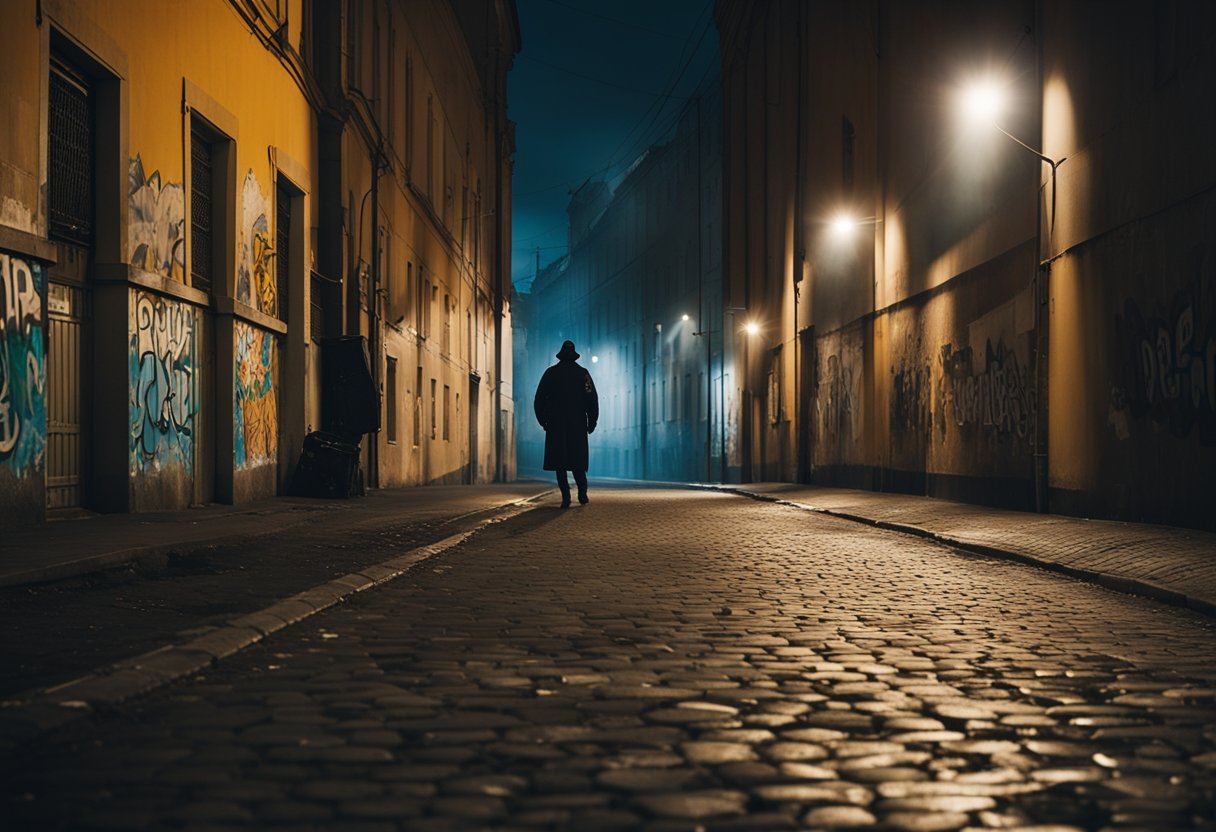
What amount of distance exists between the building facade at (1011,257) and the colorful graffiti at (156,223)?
946cm

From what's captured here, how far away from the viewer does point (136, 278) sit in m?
13.4

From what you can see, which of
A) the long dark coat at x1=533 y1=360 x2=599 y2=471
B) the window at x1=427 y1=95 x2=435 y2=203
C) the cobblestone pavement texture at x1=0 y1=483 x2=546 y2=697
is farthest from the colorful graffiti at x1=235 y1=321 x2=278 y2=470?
the window at x1=427 y1=95 x2=435 y2=203

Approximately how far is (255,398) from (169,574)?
358 inches

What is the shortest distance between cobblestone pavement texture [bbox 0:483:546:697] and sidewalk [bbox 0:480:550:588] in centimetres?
2

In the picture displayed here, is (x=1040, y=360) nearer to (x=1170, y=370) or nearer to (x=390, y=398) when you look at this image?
(x=1170, y=370)

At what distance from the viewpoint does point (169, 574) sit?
8.86 m

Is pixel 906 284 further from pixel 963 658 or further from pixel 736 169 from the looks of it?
pixel 736 169

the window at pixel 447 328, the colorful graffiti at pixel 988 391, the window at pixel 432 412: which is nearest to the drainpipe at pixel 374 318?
the window at pixel 432 412

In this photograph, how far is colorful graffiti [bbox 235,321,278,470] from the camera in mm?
16844

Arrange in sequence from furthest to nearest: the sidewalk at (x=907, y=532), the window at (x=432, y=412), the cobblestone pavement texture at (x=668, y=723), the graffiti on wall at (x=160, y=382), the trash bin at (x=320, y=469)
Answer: the window at (x=432, y=412), the trash bin at (x=320, y=469), the graffiti on wall at (x=160, y=382), the sidewalk at (x=907, y=532), the cobblestone pavement texture at (x=668, y=723)

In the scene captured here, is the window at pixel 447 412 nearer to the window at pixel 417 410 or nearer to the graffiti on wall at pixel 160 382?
the window at pixel 417 410

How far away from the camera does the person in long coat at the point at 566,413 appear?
17781 millimetres

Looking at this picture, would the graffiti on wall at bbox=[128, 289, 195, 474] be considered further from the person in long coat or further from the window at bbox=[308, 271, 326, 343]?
the window at bbox=[308, 271, 326, 343]

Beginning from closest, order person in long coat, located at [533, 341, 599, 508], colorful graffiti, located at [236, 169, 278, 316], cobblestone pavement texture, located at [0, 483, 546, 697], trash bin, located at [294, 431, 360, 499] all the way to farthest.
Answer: cobblestone pavement texture, located at [0, 483, 546, 697] < colorful graffiti, located at [236, 169, 278, 316] < person in long coat, located at [533, 341, 599, 508] < trash bin, located at [294, 431, 360, 499]
